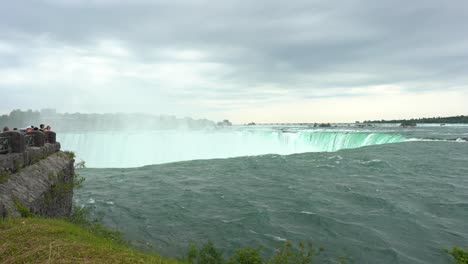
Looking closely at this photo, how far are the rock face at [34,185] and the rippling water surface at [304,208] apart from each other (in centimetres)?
230

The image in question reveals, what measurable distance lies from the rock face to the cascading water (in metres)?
26.2

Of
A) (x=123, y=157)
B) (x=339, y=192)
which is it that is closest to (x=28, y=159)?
(x=339, y=192)

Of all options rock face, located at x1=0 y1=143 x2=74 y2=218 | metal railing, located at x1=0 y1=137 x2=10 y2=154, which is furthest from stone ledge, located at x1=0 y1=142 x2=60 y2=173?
metal railing, located at x1=0 y1=137 x2=10 y2=154

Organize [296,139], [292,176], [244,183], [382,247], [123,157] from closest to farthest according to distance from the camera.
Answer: [382,247], [244,183], [292,176], [123,157], [296,139]

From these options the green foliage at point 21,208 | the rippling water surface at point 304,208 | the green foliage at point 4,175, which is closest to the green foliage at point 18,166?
the green foliage at point 4,175

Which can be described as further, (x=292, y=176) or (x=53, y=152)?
(x=292, y=176)

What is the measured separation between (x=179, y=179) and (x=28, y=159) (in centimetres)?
1256

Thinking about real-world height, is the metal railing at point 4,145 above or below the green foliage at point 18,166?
above

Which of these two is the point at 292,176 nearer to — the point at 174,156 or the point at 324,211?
the point at 324,211

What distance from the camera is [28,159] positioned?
9422 millimetres

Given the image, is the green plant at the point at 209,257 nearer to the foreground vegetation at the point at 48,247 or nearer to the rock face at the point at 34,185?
the foreground vegetation at the point at 48,247

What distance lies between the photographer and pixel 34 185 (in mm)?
8578

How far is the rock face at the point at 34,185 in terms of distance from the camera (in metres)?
7.12

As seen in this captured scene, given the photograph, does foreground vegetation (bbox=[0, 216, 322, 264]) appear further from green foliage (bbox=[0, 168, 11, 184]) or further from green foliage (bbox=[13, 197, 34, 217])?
green foliage (bbox=[0, 168, 11, 184])
